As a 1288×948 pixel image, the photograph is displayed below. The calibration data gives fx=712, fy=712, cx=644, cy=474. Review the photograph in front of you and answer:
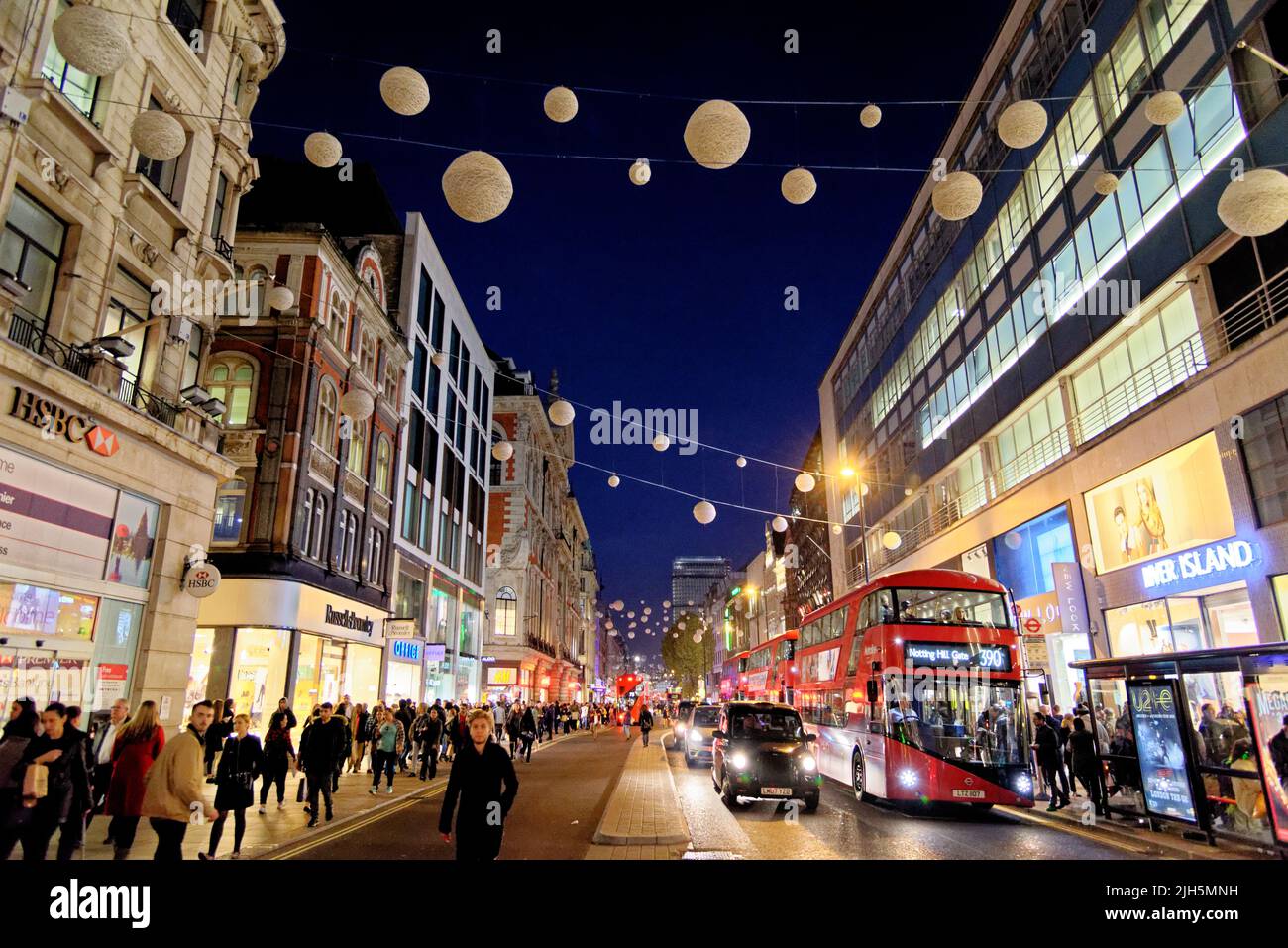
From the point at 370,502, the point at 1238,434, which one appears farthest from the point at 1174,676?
the point at 370,502

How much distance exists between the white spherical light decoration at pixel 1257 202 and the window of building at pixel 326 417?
916 inches

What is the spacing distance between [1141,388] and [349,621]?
25.3 meters

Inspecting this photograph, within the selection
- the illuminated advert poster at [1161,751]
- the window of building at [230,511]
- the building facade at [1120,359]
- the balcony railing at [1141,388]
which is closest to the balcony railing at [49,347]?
the window of building at [230,511]

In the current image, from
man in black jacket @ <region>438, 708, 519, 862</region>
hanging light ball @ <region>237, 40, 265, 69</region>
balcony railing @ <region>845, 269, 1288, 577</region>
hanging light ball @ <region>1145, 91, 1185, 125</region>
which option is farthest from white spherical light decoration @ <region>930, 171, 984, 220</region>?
hanging light ball @ <region>237, 40, 265, 69</region>

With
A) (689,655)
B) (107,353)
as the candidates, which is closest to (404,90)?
(107,353)

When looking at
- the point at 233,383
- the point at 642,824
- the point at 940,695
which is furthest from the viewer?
the point at 233,383

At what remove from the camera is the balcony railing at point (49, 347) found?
474 inches

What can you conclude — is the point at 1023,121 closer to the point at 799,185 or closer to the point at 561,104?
the point at 799,185

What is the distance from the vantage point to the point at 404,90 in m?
8.27

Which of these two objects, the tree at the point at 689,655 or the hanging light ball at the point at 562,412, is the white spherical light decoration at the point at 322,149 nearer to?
the hanging light ball at the point at 562,412

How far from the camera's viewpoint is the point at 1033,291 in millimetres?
23438

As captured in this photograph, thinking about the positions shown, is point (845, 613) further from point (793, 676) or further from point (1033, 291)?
point (1033, 291)

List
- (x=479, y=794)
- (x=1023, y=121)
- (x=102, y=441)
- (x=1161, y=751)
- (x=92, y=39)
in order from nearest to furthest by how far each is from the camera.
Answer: (x=479, y=794) < (x=92, y=39) < (x=1023, y=121) < (x=1161, y=751) < (x=102, y=441)
